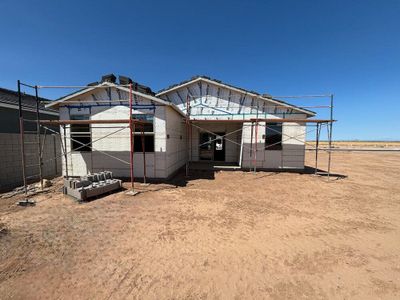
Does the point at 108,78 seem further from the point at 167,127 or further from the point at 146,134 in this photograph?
the point at 167,127

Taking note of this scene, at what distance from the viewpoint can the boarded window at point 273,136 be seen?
41.4 feet

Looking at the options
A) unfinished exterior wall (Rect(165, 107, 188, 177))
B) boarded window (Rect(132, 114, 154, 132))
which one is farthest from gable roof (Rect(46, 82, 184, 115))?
boarded window (Rect(132, 114, 154, 132))

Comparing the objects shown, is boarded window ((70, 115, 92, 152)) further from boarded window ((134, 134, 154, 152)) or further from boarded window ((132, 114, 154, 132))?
boarded window ((132, 114, 154, 132))

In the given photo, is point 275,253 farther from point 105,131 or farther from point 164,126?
point 105,131

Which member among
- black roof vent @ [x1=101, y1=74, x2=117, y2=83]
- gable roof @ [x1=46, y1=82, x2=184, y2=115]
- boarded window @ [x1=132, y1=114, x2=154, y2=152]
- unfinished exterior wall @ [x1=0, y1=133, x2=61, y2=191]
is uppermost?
black roof vent @ [x1=101, y1=74, x2=117, y2=83]

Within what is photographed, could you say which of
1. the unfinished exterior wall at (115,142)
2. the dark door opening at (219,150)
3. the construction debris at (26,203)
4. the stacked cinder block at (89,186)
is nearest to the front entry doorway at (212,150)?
the dark door opening at (219,150)

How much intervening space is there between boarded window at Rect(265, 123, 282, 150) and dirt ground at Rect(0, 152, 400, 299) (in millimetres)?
5706

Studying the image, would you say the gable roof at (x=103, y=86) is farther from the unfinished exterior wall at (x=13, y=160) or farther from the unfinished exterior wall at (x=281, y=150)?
the unfinished exterior wall at (x=281, y=150)

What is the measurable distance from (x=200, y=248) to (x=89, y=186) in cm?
544

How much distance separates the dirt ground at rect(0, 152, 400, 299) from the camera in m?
2.95

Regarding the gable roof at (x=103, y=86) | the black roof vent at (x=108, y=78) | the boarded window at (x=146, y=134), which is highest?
the black roof vent at (x=108, y=78)

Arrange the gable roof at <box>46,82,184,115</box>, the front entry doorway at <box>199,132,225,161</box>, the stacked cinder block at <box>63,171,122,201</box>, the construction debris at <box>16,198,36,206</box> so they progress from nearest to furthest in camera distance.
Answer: the construction debris at <box>16,198,36,206</box> < the stacked cinder block at <box>63,171,122,201</box> < the gable roof at <box>46,82,184,115</box> < the front entry doorway at <box>199,132,225,161</box>

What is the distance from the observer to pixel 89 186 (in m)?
7.38

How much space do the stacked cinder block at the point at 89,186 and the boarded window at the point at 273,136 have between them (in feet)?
30.7
